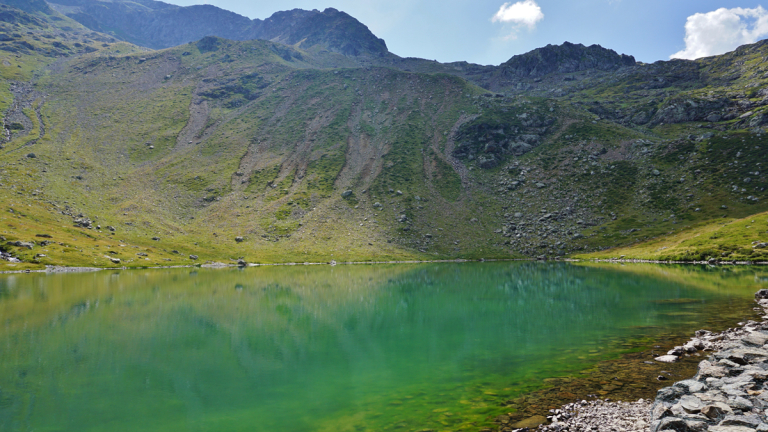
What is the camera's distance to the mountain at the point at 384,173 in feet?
345

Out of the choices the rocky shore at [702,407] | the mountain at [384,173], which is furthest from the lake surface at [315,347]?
the mountain at [384,173]

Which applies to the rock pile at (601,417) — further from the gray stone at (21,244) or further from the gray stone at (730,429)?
the gray stone at (21,244)

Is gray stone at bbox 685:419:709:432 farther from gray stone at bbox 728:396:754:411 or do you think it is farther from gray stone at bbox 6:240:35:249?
gray stone at bbox 6:240:35:249

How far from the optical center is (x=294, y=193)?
142 metres

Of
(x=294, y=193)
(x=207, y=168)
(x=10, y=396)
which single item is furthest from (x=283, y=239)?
(x=10, y=396)

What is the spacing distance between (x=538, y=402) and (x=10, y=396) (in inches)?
967

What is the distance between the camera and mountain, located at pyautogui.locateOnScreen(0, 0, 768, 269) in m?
105

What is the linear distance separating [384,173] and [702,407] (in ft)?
462

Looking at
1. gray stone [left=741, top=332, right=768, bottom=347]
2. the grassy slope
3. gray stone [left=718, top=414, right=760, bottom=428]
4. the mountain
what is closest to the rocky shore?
gray stone [left=718, top=414, right=760, bottom=428]

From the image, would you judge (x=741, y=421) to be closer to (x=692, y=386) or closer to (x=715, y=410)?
(x=715, y=410)

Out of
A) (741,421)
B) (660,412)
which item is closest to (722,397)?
(660,412)

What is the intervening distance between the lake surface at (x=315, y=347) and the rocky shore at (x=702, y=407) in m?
3.22

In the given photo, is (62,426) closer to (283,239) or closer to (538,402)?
(538,402)

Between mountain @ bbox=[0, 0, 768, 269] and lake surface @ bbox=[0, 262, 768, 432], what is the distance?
4964 cm
